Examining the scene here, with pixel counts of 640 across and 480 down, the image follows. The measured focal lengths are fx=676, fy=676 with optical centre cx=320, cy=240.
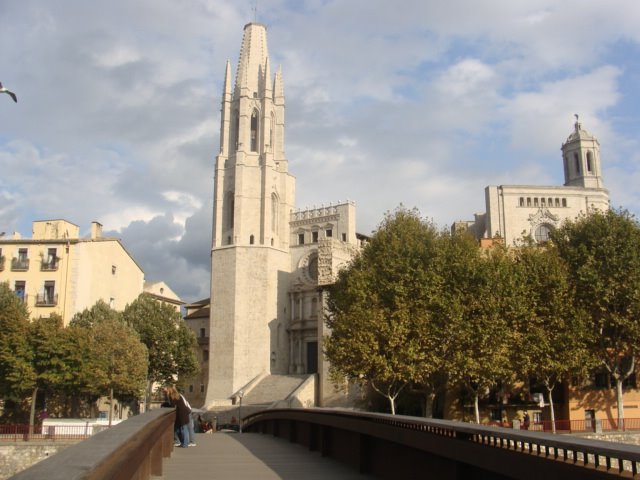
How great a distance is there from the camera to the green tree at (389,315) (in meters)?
31.9

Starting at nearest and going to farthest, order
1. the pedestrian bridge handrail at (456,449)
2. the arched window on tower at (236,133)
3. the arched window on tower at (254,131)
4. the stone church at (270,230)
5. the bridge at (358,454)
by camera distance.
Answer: the bridge at (358,454) < the pedestrian bridge handrail at (456,449) < the stone church at (270,230) < the arched window on tower at (236,133) < the arched window on tower at (254,131)

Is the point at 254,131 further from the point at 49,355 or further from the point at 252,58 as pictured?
the point at 49,355

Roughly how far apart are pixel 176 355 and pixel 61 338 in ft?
44.7

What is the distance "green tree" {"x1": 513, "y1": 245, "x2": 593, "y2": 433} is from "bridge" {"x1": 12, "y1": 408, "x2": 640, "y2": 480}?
18.3 meters

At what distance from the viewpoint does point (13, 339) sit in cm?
3869

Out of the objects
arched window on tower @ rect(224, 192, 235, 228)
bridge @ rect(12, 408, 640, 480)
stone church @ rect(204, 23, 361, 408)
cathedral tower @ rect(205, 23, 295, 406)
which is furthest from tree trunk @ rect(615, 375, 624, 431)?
arched window on tower @ rect(224, 192, 235, 228)

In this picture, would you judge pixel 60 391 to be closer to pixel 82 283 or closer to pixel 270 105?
pixel 82 283

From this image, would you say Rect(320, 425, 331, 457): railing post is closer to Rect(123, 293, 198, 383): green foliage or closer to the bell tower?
Rect(123, 293, 198, 383): green foliage

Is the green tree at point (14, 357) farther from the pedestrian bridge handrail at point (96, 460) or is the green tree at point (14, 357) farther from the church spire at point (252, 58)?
the church spire at point (252, 58)

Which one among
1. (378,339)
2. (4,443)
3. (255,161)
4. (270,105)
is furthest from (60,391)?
(270,105)

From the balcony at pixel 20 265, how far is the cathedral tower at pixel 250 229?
1657cm

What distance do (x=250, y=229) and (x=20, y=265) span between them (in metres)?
20.2

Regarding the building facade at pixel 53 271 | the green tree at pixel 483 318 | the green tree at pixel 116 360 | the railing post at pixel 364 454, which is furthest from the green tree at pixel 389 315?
the building facade at pixel 53 271

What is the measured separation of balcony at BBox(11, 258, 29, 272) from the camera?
50.3m
